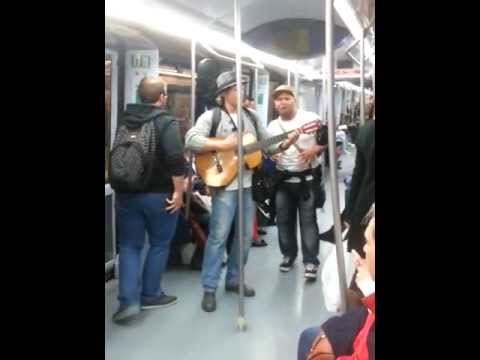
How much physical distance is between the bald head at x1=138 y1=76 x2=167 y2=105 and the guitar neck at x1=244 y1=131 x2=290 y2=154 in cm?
41

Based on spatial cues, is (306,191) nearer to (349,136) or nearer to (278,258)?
(278,258)

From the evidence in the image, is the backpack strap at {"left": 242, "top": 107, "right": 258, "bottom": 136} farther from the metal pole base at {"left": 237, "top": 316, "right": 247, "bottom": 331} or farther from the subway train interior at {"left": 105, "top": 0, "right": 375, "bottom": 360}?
the metal pole base at {"left": 237, "top": 316, "right": 247, "bottom": 331}

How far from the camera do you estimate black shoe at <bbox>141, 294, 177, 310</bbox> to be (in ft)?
6.81

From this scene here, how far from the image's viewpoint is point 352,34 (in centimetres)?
129

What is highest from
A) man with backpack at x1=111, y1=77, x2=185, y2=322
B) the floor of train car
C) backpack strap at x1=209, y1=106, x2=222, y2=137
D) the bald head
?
the bald head

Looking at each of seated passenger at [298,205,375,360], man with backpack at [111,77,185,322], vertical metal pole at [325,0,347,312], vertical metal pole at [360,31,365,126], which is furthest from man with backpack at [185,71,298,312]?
seated passenger at [298,205,375,360]

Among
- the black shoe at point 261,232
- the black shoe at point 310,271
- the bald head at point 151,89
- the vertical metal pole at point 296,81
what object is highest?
the vertical metal pole at point 296,81

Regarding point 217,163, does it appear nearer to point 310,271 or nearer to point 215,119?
point 215,119

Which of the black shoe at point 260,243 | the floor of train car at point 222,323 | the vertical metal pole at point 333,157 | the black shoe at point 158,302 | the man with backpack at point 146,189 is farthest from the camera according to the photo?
the black shoe at point 260,243

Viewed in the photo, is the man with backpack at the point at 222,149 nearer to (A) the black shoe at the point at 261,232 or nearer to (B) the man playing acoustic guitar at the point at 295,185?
(B) the man playing acoustic guitar at the point at 295,185

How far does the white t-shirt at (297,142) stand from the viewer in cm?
195

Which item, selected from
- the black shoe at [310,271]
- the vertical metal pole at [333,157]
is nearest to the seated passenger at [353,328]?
the vertical metal pole at [333,157]
